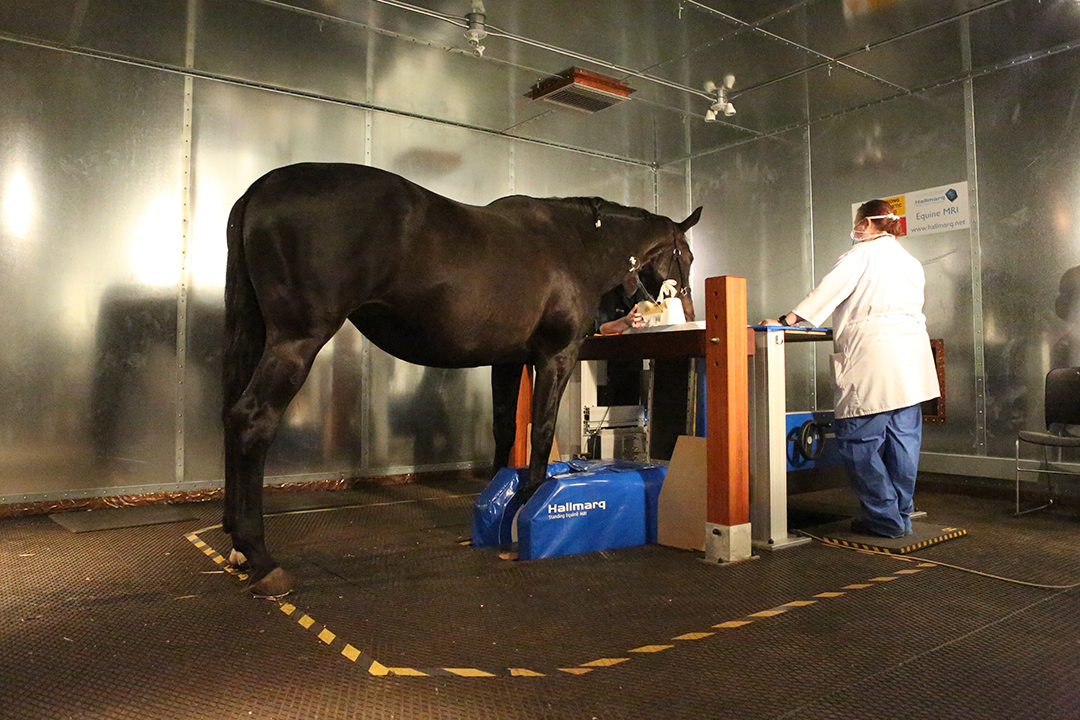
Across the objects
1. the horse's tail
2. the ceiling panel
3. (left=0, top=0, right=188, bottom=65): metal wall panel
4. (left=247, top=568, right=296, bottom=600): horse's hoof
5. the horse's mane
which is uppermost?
the ceiling panel

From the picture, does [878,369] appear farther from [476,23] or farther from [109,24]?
[109,24]

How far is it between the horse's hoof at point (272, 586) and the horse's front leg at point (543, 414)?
3.89ft

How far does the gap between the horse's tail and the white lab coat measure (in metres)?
2.55

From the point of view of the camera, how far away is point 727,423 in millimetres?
3166

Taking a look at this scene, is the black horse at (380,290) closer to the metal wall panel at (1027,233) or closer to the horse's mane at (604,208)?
the horse's mane at (604,208)

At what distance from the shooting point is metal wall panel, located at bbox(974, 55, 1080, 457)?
15.7 ft

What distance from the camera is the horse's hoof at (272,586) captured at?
8.51ft

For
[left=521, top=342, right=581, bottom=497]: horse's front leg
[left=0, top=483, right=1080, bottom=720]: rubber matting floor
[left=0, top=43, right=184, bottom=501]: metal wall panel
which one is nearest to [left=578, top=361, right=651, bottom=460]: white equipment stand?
[left=521, top=342, right=581, bottom=497]: horse's front leg

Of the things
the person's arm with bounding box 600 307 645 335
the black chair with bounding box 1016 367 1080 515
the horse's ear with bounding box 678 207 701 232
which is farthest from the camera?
the black chair with bounding box 1016 367 1080 515

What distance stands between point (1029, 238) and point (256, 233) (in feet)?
16.6

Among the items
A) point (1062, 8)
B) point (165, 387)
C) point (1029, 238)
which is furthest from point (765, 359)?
point (165, 387)

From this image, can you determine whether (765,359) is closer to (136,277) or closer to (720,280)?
(720,280)

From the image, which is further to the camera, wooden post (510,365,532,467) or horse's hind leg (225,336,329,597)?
wooden post (510,365,532,467)

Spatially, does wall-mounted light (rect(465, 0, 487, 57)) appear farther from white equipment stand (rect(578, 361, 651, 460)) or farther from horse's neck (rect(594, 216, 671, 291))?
white equipment stand (rect(578, 361, 651, 460))
